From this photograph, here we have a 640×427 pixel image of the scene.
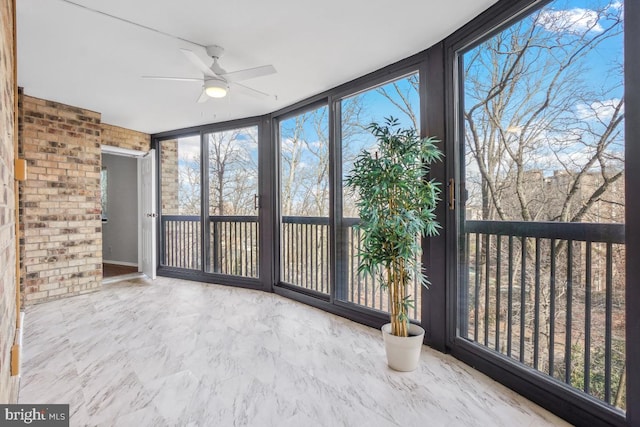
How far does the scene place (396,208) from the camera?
7.01 ft

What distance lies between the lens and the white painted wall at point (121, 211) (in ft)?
20.0

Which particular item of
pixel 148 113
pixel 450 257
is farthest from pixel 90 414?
pixel 148 113

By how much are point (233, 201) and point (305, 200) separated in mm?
1370

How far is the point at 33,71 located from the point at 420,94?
3577 millimetres

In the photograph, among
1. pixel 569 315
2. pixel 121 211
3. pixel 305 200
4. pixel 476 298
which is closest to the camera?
pixel 569 315

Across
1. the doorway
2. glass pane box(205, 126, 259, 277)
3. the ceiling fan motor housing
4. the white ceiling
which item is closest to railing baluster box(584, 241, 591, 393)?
the white ceiling

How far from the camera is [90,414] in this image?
1690 mm

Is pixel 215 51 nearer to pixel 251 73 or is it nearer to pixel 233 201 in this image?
pixel 251 73

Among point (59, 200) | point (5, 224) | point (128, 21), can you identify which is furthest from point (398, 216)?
point (59, 200)

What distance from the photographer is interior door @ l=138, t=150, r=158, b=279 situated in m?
4.70

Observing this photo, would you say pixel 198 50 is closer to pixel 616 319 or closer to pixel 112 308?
pixel 112 308

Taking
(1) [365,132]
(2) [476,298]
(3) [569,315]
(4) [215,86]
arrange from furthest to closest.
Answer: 1. (1) [365,132]
2. (4) [215,86]
3. (2) [476,298]
4. (3) [569,315]

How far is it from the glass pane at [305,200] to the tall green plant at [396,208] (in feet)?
4.58

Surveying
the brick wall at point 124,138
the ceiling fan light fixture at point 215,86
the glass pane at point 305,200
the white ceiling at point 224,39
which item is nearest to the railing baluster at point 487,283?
the white ceiling at point 224,39
